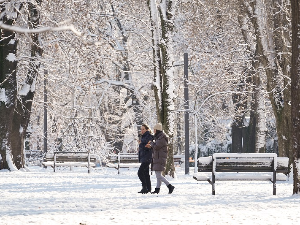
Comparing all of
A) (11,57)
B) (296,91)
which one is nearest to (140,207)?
(296,91)

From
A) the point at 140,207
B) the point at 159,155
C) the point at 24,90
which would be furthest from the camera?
the point at 24,90

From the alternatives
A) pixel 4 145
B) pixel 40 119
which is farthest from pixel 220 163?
pixel 40 119

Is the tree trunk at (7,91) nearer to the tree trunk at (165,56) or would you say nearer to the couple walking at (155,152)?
the tree trunk at (165,56)

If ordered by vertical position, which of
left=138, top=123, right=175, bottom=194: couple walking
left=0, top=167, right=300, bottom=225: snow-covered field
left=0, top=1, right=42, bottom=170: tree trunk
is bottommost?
left=0, top=167, right=300, bottom=225: snow-covered field

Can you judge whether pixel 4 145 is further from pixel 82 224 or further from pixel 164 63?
pixel 82 224

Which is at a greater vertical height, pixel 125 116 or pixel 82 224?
pixel 125 116

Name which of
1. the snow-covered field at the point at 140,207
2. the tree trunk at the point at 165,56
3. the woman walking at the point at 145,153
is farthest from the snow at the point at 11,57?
the woman walking at the point at 145,153

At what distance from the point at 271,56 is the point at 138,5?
418 inches

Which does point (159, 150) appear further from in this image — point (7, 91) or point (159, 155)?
point (7, 91)

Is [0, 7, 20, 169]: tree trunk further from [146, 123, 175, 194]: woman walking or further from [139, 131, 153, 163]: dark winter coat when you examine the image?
[146, 123, 175, 194]: woman walking

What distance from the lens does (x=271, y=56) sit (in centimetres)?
2603

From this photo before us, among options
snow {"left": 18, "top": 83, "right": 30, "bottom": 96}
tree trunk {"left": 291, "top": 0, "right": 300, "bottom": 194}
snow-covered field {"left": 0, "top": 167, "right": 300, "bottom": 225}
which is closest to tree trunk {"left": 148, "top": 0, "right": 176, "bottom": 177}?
snow {"left": 18, "top": 83, "right": 30, "bottom": 96}

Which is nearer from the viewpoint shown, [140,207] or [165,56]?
[140,207]

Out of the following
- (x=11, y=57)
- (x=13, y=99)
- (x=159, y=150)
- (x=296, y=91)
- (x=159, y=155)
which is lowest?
(x=159, y=155)
